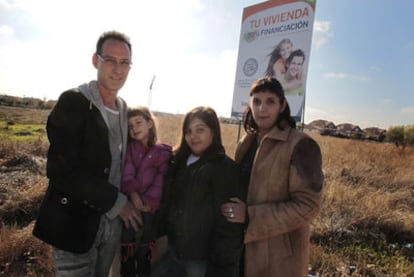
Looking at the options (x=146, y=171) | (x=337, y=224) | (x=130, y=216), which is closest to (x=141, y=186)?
(x=146, y=171)

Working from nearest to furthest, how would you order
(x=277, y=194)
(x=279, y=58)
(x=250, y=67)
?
(x=277, y=194), (x=279, y=58), (x=250, y=67)

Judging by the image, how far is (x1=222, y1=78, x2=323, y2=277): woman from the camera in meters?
1.62

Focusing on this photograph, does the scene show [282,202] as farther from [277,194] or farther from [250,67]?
[250,67]

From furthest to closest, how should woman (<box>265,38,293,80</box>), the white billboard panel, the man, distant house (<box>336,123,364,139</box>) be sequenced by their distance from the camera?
distant house (<box>336,123,364,139</box>)
woman (<box>265,38,293,80</box>)
the white billboard panel
the man

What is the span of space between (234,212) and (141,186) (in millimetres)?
662

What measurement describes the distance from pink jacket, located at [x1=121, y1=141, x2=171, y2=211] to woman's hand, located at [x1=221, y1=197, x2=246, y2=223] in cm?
50

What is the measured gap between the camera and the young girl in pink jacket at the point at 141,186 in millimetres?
1890

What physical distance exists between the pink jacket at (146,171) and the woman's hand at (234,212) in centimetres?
50

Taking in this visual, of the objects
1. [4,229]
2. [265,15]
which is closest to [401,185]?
[265,15]

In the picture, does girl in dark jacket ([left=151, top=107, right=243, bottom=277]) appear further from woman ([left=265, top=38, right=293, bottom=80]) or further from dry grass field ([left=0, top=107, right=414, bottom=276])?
woman ([left=265, top=38, right=293, bottom=80])

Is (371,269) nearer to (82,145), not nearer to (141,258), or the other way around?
(141,258)

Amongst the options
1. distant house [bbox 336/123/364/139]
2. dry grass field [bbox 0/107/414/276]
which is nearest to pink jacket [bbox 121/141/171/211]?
dry grass field [bbox 0/107/414/276]

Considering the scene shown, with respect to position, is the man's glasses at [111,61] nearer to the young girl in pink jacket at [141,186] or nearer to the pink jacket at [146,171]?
the young girl in pink jacket at [141,186]

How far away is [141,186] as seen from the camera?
1943 mm
